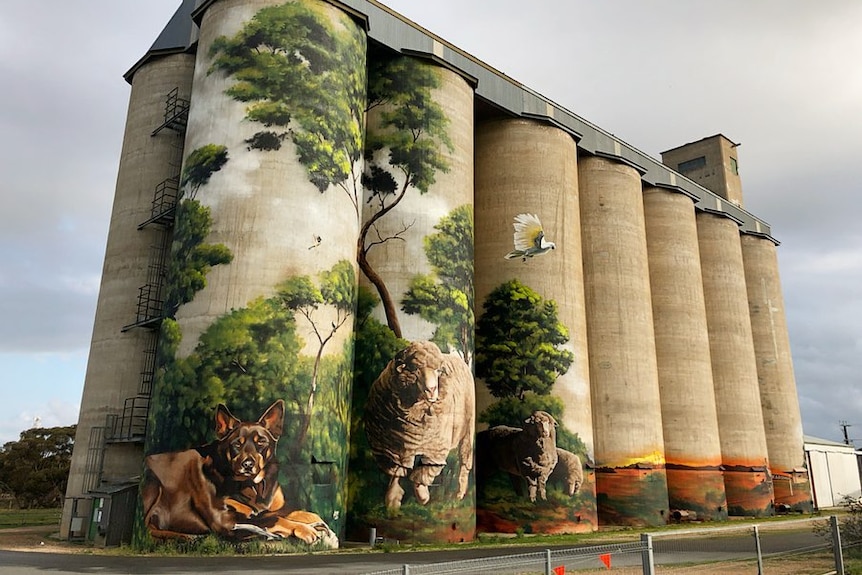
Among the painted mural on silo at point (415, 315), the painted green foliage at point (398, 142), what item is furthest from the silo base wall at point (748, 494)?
the painted green foliage at point (398, 142)

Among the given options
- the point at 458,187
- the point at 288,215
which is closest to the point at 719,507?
the point at 458,187

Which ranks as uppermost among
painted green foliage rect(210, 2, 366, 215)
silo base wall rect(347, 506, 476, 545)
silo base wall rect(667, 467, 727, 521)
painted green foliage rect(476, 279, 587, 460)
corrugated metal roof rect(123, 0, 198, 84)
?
corrugated metal roof rect(123, 0, 198, 84)

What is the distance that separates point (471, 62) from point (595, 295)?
16.4m

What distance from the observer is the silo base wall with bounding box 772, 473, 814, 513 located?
177 ft

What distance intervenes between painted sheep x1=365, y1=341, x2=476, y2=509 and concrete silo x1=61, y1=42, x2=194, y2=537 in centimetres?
1090

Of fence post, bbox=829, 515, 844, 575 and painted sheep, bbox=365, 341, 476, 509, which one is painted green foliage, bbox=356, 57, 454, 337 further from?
fence post, bbox=829, 515, 844, 575

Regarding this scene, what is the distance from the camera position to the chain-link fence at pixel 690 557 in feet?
39.1

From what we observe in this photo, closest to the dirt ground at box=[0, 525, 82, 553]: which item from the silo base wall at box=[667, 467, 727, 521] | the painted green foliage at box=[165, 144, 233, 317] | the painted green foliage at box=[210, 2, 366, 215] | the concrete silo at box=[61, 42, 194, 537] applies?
the concrete silo at box=[61, 42, 194, 537]

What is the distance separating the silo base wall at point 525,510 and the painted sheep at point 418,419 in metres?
4.56

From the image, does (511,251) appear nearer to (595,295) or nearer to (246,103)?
(595,295)

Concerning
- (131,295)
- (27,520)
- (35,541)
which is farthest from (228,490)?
(27,520)

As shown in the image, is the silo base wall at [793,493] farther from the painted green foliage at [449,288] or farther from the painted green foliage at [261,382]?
the painted green foliage at [261,382]

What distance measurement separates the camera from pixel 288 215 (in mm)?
27688

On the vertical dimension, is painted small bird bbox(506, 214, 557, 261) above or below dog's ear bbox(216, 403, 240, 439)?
above
